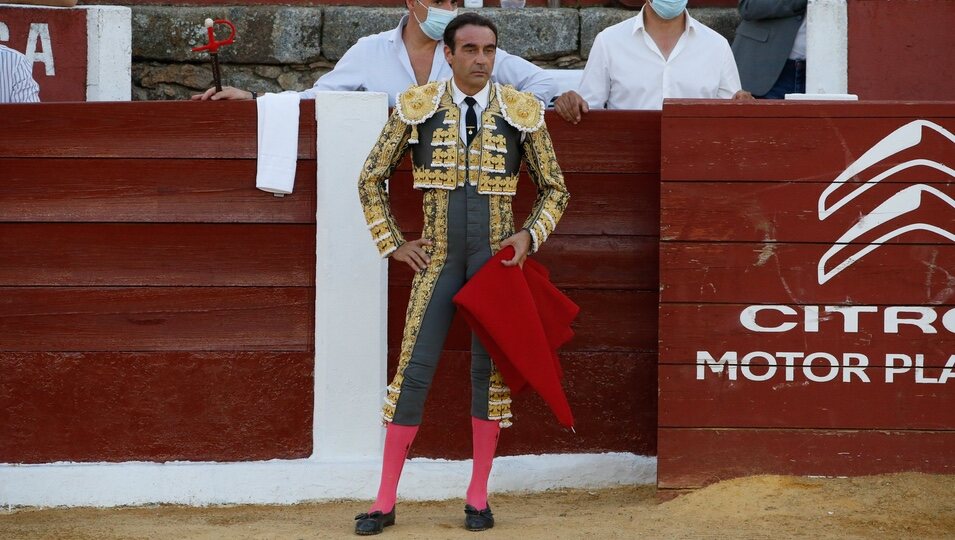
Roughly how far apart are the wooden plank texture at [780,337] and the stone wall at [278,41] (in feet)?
11.1

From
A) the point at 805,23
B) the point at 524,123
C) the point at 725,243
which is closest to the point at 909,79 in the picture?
the point at 805,23

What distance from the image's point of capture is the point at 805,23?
6398mm

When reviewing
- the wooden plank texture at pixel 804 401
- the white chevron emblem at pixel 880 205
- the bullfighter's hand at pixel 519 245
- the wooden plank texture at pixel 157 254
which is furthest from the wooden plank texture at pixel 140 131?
the white chevron emblem at pixel 880 205

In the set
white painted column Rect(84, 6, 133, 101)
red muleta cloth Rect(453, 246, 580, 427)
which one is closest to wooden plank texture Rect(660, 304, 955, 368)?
red muleta cloth Rect(453, 246, 580, 427)

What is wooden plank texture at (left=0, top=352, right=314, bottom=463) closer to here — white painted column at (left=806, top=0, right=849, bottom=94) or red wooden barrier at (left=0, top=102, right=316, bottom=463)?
red wooden barrier at (left=0, top=102, right=316, bottom=463)

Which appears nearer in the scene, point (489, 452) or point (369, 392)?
point (489, 452)

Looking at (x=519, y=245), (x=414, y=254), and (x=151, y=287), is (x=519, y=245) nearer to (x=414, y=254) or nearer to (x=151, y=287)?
(x=414, y=254)

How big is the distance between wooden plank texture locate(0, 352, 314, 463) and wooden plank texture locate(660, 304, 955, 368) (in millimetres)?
1284

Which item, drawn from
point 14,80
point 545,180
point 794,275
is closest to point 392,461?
point 545,180

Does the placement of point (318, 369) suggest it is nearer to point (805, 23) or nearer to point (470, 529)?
point (470, 529)

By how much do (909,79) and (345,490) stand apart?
2.86 metres

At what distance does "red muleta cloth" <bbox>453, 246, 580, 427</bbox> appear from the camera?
436 cm

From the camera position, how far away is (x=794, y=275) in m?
4.75

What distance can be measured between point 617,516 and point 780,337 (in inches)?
30.8
